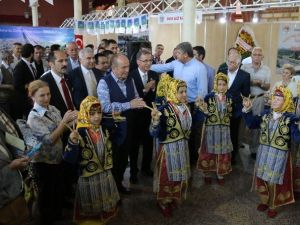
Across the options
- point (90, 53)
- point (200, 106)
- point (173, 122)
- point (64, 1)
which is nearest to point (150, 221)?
point (173, 122)

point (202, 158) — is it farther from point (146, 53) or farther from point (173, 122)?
point (146, 53)

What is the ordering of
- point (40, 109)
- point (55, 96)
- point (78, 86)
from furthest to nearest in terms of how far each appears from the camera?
point (78, 86)
point (55, 96)
point (40, 109)

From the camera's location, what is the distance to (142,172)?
3.85 meters

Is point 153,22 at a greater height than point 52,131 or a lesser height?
greater

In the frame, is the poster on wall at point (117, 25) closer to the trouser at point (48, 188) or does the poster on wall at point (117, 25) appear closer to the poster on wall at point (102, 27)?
the poster on wall at point (102, 27)

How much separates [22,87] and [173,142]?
2.40 meters

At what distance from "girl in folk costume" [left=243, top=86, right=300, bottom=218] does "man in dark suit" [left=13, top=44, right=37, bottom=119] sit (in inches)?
104

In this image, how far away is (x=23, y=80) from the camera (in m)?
4.31

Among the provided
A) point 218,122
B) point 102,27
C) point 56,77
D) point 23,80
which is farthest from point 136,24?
point 56,77

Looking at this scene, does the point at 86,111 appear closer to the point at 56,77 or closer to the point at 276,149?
the point at 56,77

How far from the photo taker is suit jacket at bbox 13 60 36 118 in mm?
4070

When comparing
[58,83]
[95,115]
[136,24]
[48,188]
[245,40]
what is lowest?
[48,188]

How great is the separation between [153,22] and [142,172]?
13.0 feet

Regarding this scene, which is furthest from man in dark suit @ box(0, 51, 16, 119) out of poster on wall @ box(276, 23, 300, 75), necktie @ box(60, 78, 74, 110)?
poster on wall @ box(276, 23, 300, 75)
